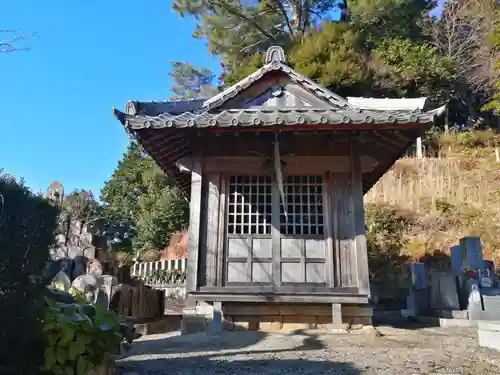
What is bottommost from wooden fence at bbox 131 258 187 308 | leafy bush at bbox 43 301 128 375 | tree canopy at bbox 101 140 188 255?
leafy bush at bbox 43 301 128 375

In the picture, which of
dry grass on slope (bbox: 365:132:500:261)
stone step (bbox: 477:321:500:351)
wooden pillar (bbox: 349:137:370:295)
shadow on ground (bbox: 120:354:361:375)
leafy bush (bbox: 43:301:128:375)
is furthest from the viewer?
dry grass on slope (bbox: 365:132:500:261)

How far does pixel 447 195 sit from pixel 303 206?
1373 cm

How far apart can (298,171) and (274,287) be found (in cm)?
221

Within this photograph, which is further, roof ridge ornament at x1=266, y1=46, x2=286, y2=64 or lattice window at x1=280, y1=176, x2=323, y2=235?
roof ridge ornament at x1=266, y1=46, x2=286, y2=64

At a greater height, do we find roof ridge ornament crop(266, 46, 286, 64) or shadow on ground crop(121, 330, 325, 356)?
roof ridge ornament crop(266, 46, 286, 64)

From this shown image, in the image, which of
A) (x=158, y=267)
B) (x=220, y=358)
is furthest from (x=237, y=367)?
(x=158, y=267)

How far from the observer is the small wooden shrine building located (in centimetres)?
739

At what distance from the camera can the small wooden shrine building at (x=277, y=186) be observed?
7395mm

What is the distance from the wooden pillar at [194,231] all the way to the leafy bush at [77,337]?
3.77m

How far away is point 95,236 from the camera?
8.66 m

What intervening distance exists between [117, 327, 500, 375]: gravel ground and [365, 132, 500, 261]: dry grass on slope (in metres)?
11.0

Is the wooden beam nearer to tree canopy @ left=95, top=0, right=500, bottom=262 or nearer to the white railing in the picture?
the white railing

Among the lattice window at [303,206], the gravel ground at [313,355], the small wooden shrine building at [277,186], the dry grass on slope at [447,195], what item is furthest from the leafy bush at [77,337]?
the dry grass on slope at [447,195]

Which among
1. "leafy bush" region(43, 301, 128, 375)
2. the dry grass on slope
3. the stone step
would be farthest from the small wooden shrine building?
the dry grass on slope
